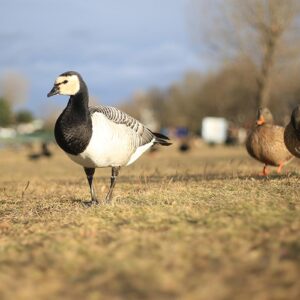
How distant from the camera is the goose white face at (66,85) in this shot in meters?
7.32

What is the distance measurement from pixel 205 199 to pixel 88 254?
Result: 266 cm

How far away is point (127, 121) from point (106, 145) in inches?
32.0

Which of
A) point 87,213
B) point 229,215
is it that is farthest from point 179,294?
point 87,213

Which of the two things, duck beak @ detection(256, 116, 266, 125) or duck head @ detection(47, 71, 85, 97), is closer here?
duck head @ detection(47, 71, 85, 97)

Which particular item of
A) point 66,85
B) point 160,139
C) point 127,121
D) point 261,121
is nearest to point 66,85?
point 66,85

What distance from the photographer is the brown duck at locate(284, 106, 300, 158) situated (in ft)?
25.6

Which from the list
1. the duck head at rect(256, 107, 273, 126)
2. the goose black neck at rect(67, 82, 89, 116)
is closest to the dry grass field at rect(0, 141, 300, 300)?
the goose black neck at rect(67, 82, 89, 116)

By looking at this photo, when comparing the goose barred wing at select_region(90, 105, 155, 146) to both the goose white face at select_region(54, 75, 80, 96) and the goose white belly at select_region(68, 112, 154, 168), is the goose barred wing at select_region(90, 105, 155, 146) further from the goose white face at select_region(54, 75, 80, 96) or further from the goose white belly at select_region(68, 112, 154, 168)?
the goose white face at select_region(54, 75, 80, 96)

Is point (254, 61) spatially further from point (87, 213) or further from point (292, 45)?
point (87, 213)

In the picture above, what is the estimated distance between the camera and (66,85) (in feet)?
24.1

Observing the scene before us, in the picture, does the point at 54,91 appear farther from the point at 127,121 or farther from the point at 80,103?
the point at 127,121

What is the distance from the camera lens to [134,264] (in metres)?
3.89

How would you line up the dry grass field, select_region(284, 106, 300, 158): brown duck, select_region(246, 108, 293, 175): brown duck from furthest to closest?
select_region(246, 108, 293, 175): brown duck < select_region(284, 106, 300, 158): brown duck < the dry grass field

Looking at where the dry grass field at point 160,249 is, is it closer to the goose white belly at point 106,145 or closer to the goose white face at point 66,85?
the goose white belly at point 106,145
